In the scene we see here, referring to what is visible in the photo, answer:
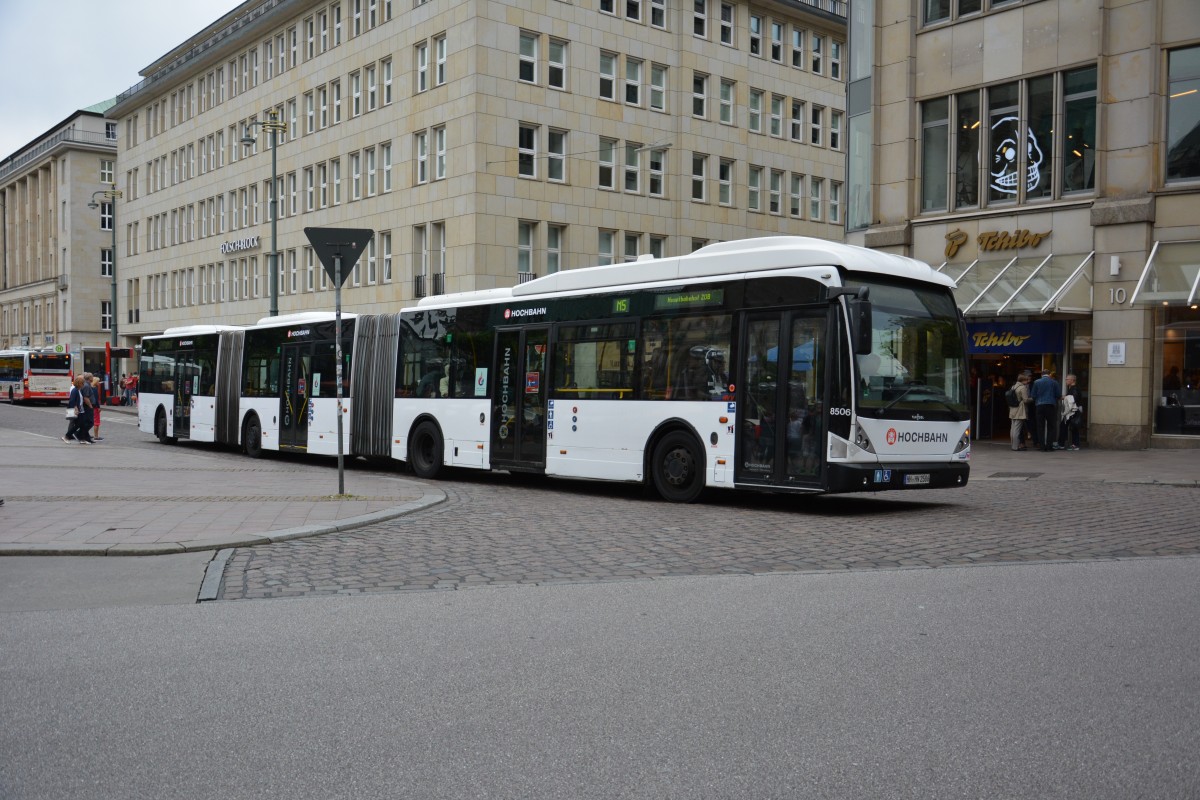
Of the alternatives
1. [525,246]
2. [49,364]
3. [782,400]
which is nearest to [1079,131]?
[782,400]

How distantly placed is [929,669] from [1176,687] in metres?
1.09

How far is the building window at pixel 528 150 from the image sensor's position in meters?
45.9

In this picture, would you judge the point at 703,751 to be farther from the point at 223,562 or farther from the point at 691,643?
the point at 223,562

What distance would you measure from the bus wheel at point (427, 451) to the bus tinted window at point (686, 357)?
16.5ft

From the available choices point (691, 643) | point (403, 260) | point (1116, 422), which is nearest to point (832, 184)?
point (403, 260)

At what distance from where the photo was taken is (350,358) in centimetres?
2195

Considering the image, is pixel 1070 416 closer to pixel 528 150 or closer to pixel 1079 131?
pixel 1079 131

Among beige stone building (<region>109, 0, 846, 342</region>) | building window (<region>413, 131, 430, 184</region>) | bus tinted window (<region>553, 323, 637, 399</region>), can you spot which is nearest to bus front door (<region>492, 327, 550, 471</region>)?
bus tinted window (<region>553, 323, 637, 399</region>)

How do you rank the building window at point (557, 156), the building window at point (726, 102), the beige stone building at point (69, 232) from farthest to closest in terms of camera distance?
the beige stone building at point (69, 232)
the building window at point (726, 102)
the building window at point (557, 156)

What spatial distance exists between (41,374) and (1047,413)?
56.8m

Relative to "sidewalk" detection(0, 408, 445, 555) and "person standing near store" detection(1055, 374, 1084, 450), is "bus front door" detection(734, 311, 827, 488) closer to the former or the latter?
"sidewalk" detection(0, 408, 445, 555)

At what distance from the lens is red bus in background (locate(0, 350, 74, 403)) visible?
65.2m

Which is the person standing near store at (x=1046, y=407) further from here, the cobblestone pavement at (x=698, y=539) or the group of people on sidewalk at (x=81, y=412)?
the group of people on sidewalk at (x=81, y=412)

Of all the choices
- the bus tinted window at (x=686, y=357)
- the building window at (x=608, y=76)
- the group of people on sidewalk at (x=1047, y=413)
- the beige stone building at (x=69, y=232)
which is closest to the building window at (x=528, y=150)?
the building window at (x=608, y=76)
